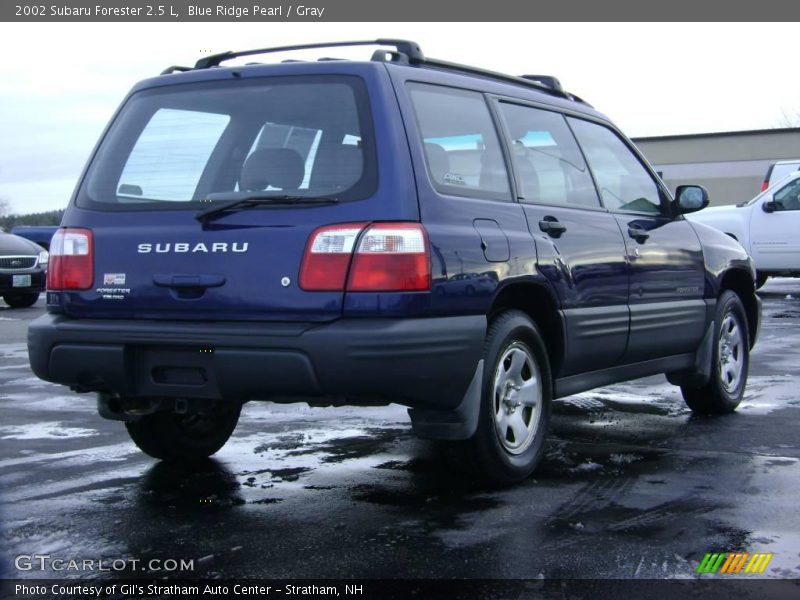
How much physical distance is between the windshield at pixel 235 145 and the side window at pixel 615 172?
1.87m

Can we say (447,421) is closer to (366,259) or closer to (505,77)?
(366,259)

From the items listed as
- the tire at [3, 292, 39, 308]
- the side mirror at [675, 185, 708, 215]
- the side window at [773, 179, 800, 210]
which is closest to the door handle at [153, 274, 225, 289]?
the side mirror at [675, 185, 708, 215]

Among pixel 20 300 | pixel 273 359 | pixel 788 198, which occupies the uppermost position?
pixel 788 198

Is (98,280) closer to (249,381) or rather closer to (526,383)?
(249,381)

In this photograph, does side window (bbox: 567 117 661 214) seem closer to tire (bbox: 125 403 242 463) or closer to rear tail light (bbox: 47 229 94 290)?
tire (bbox: 125 403 242 463)

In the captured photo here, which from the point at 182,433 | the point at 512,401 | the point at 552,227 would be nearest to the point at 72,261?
the point at 182,433

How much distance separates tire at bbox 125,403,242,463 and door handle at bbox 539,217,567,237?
5.40ft

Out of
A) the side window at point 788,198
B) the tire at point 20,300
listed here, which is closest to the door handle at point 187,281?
the tire at point 20,300

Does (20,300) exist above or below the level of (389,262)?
below

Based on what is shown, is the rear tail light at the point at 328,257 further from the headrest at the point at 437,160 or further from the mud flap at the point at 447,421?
the mud flap at the point at 447,421

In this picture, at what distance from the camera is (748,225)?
1702cm

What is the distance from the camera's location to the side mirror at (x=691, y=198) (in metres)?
6.41

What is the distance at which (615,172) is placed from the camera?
20.1 ft

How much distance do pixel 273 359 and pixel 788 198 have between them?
47.6ft
